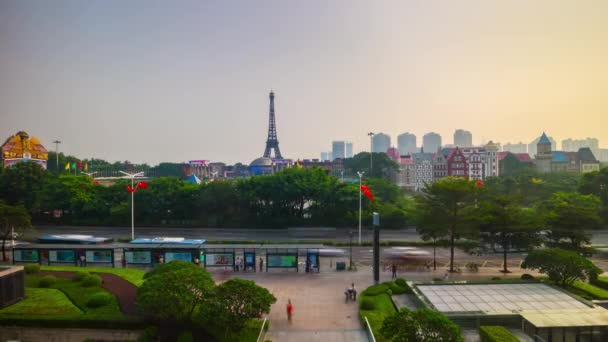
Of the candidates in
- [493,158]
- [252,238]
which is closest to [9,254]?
[252,238]

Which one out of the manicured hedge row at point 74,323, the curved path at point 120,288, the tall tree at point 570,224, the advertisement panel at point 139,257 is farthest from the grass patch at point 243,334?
the tall tree at point 570,224

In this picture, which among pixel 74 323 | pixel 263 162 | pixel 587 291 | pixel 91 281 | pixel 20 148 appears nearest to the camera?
pixel 74 323

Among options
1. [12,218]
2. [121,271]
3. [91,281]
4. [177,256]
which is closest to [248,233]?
[177,256]

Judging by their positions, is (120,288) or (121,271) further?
(121,271)

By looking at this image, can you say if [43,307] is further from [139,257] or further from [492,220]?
[492,220]

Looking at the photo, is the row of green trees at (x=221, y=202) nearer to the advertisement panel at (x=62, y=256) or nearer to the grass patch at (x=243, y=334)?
the advertisement panel at (x=62, y=256)

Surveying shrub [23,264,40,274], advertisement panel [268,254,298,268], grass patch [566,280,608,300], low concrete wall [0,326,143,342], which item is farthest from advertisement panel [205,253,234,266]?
grass patch [566,280,608,300]
